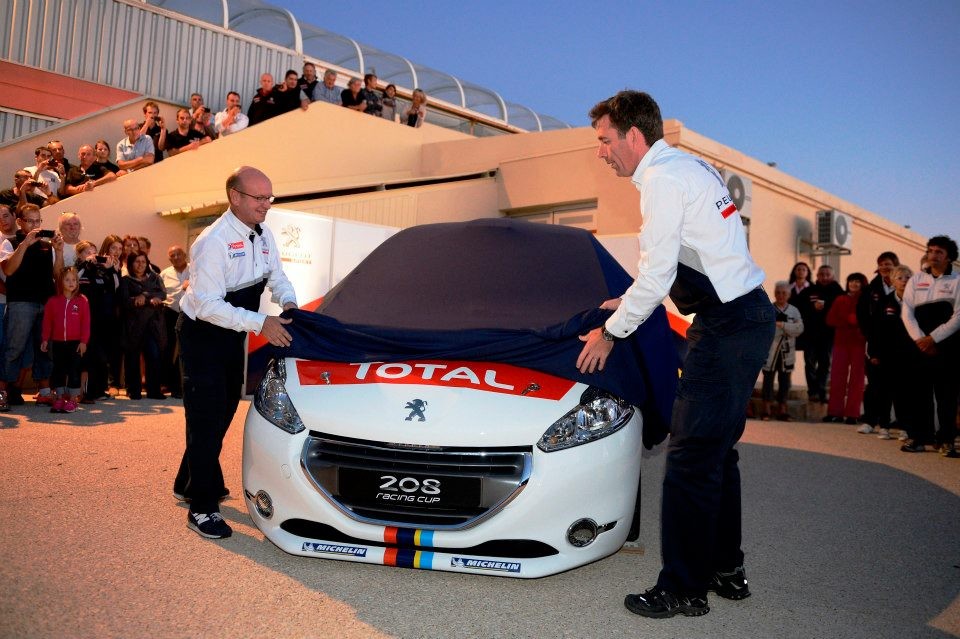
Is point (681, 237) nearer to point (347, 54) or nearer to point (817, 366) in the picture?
point (817, 366)

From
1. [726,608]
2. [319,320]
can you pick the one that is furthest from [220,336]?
[726,608]

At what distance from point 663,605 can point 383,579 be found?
115 centimetres

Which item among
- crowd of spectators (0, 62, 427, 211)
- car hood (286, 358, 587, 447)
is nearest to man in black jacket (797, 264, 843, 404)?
car hood (286, 358, 587, 447)

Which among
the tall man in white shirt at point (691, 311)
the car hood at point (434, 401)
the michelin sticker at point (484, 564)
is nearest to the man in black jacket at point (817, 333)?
the tall man in white shirt at point (691, 311)

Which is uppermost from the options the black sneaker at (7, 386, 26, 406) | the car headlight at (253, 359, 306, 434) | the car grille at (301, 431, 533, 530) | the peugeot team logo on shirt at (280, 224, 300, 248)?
the peugeot team logo on shirt at (280, 224, 300, 248)

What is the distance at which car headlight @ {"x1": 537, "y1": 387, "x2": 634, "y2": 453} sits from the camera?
3023mm

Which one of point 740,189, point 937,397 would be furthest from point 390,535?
point 740,189

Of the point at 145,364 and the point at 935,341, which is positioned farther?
the point at 145,364

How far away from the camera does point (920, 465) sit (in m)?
6.65

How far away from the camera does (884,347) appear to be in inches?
328

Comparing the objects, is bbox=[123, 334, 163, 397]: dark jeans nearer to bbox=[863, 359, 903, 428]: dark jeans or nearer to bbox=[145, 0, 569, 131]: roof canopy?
bbox=[863, 359, 903, 428]: dark jeans

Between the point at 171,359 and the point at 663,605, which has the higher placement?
the point at 171,359

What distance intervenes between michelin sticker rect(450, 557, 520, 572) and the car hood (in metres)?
0.45

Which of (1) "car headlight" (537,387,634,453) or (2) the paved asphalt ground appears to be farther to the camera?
(1) "car headlight" (537,387,634,453)
